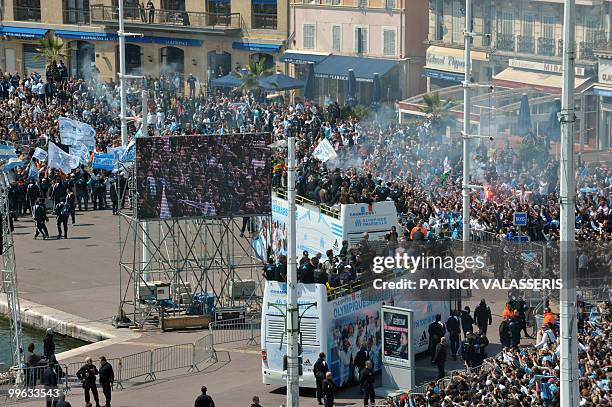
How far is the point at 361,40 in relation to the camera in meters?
75.8

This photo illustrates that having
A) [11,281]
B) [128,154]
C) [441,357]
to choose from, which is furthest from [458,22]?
[11,281]

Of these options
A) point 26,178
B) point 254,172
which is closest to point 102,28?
point 26,178

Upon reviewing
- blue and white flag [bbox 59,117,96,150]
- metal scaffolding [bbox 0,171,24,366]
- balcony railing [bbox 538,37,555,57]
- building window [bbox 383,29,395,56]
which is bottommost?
metal scaffolding [bbox 0,171,24,366]

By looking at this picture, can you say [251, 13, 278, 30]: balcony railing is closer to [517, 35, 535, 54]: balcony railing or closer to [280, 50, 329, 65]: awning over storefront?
[280, 50, 329, 65]: awning over storefront

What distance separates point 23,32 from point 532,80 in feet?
117

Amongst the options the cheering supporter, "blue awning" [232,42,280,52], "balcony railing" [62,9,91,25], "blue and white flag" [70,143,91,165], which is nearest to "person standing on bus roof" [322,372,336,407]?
the cheering supporter

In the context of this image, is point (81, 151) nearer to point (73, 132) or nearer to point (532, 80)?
point (73, 132)

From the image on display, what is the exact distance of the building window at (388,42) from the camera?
74.1 meters

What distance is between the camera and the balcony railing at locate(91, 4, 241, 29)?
270ft

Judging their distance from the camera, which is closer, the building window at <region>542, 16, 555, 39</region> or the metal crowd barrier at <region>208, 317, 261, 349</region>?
the metal crowd barrier at <region>208, 317, 261, 349</region>

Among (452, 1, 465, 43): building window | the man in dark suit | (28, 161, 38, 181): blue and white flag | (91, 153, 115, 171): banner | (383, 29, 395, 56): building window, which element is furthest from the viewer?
(383, 29, 395, 56): building window

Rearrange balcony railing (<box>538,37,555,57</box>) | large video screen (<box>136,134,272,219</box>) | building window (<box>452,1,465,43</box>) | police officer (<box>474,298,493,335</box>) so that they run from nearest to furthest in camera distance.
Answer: police officer (<box>474,298,493,335</box>) < large video screen (<box>136,134,272,219</box>) < balcony railing (<box>538,37,555,57</box>) < building window (<box>452,1,465,43</box>)

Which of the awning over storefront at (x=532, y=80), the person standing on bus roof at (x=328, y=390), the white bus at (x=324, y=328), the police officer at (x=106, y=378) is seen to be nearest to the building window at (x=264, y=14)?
the awning over storefront at (x=532, y=80)

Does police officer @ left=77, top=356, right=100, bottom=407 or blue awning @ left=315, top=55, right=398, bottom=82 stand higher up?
blue awning @ left=315, top=55, right=398, bottom=82
